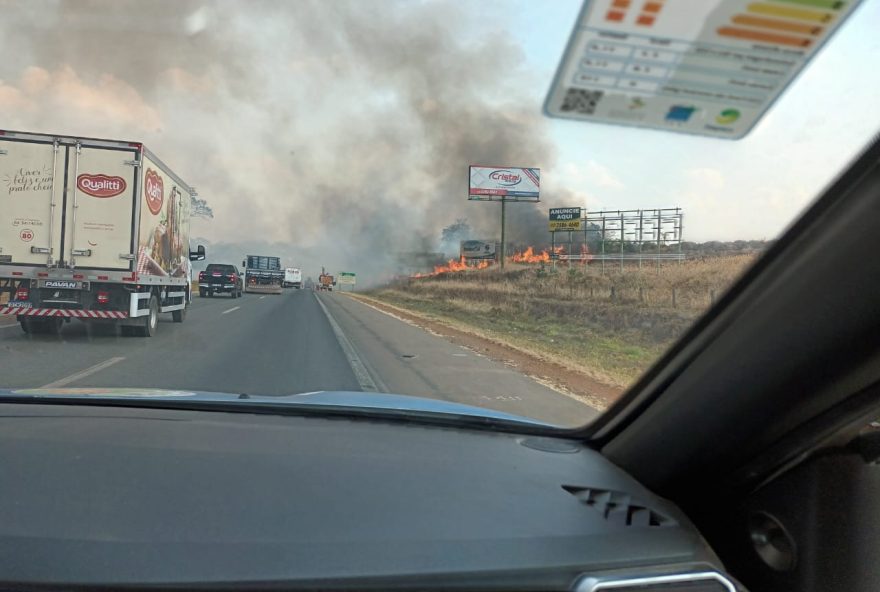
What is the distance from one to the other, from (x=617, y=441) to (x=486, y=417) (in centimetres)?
75

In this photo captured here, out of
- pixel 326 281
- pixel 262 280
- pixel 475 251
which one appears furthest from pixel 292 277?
pixel 475 251

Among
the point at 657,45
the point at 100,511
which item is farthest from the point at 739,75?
the point at 100,511

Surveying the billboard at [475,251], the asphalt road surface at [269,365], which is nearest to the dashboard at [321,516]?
the asphalt road surface at [269,365]

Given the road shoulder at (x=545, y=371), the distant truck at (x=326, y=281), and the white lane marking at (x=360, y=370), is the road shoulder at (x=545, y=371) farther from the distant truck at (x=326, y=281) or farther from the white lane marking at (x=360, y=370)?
the distant truck at (x=326, y=281)

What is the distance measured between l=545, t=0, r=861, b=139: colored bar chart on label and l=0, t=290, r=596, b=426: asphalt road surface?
3435mm

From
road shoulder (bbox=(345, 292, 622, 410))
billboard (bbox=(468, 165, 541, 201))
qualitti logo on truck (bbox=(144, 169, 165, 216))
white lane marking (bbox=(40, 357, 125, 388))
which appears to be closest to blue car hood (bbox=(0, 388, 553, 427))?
road shoulder (bbox=(345, 292, 622, 410))

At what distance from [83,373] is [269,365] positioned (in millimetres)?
2444

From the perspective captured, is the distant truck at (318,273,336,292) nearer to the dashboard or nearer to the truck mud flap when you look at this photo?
the truck mud flap

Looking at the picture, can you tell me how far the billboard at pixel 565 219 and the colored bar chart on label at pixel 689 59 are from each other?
236 centimetres

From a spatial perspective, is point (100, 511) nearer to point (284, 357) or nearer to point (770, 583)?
point (770, 583)

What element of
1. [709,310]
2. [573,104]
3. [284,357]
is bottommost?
[284,357]

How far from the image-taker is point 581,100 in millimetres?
2520

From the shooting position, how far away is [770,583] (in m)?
2.61

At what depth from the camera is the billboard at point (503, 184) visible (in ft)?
22.1
